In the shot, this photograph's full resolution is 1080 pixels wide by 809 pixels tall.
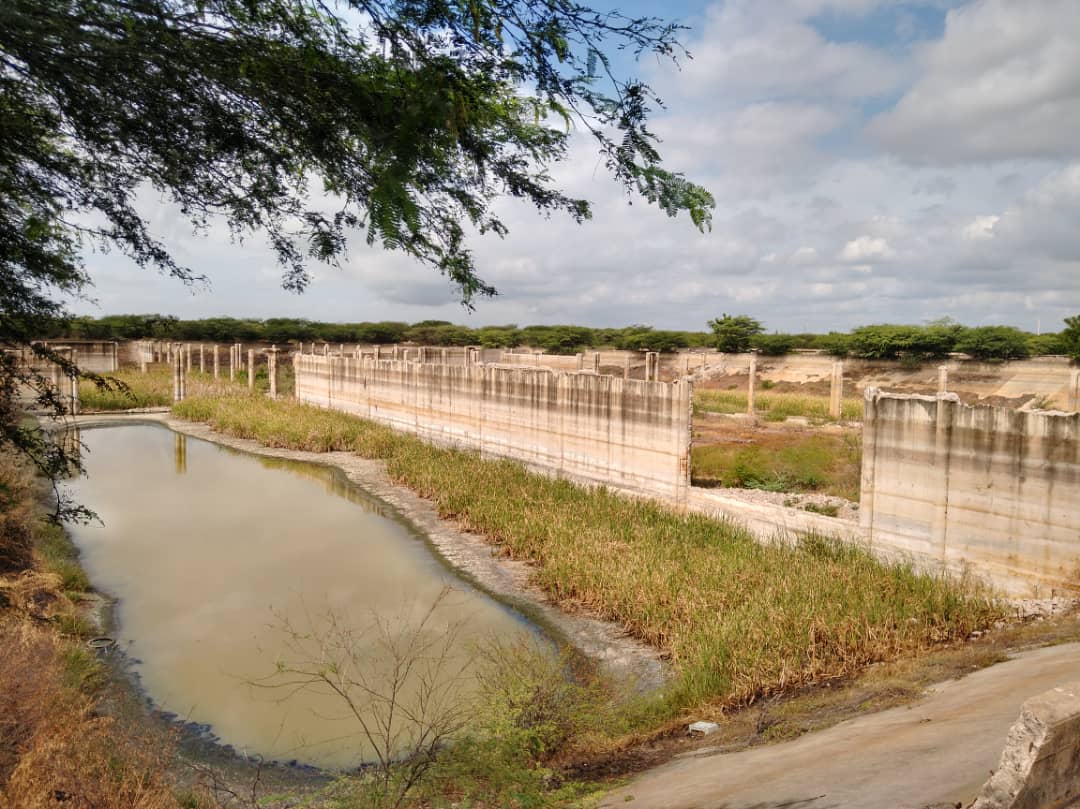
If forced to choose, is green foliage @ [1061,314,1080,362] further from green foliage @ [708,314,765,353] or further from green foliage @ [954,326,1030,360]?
green foliage @ [708,314,765,353]

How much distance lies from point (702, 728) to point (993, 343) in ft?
108

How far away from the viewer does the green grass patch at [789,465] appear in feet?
55.6

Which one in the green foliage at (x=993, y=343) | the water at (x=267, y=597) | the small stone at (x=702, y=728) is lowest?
the water at (x=267, y=597)

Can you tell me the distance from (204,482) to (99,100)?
19.2 m

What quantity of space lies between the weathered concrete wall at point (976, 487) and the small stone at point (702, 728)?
5353 mm

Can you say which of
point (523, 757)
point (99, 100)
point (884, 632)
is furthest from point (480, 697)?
point (99, 100)

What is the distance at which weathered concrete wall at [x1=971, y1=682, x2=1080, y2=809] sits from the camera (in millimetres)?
3225

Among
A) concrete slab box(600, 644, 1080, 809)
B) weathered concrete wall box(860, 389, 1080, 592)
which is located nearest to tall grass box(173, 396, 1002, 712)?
weathered concrete wall box(860, 389, 1080, 592)

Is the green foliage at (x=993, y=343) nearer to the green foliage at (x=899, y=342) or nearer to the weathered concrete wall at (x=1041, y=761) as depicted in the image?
the green foliage at (x=899, y=342)

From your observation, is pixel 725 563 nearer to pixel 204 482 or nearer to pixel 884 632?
pixel 884 632

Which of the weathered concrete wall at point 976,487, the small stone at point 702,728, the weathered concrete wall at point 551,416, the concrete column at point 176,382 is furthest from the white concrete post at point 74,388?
the weathered concrete wall at point 551,416

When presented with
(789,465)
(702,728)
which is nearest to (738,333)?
(789,465)

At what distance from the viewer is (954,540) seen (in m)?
10.0

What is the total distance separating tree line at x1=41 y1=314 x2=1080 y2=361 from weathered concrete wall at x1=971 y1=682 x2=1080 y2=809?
203 inches
